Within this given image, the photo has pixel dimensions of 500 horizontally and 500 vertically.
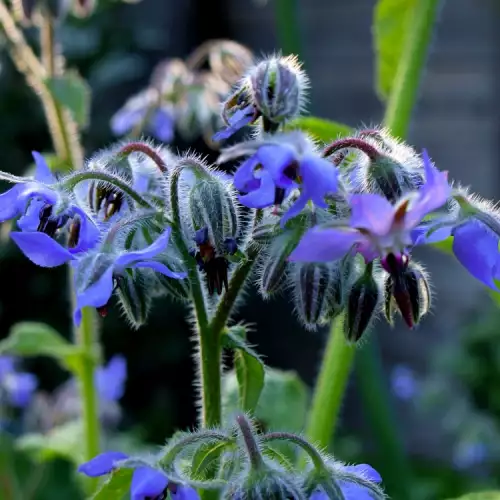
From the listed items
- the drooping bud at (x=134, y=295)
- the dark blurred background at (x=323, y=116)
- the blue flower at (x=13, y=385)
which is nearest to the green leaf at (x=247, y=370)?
the drooping bud at (x=134, y=295)

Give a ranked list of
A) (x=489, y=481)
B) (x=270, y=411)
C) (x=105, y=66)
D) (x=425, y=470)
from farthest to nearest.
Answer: (x=425, y=470), (x=105, y=66), (x=489, y=481), (x=270, y=411)

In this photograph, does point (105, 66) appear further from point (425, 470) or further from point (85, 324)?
point (85, 324)

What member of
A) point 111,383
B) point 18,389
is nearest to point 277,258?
point 111,383

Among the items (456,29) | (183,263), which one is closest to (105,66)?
(456,29)

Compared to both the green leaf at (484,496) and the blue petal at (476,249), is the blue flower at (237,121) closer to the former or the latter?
the blue petal at (476,249)

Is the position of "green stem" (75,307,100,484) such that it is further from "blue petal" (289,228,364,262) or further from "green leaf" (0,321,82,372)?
"blue petal" (289,228,364,262)

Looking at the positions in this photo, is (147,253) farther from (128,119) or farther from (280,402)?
(128,119)
